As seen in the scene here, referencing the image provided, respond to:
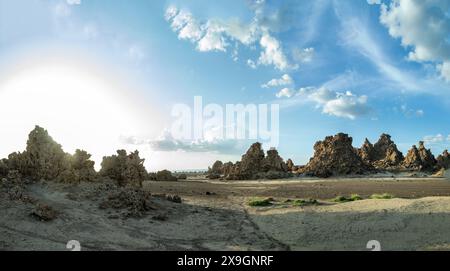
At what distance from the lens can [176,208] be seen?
2291 centimetres

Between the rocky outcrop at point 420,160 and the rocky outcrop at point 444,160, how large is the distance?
3.00 feet

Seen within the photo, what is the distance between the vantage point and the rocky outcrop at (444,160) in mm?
77113

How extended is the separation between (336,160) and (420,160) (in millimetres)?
19857

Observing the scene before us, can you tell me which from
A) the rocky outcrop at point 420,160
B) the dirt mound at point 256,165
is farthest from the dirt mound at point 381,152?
the dirt mound at point 256,165

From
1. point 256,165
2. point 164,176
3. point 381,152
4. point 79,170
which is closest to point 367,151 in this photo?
point 381,152

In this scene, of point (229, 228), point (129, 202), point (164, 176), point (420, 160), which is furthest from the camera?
point (420, 160)

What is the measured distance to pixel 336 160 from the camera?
71.8m

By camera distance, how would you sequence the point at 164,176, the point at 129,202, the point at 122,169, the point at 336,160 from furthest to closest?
the point at 336,160 → the point at 164,176 → the point at 122,169 → the point at 129,202

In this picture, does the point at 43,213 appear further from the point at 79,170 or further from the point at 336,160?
the point at 336,160

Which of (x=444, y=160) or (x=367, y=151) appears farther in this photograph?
(x=367, y=151)

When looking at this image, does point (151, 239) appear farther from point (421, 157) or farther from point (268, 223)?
point (421, 157)

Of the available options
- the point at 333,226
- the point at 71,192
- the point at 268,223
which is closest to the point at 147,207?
the point at 71,192

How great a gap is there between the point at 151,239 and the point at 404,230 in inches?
370
